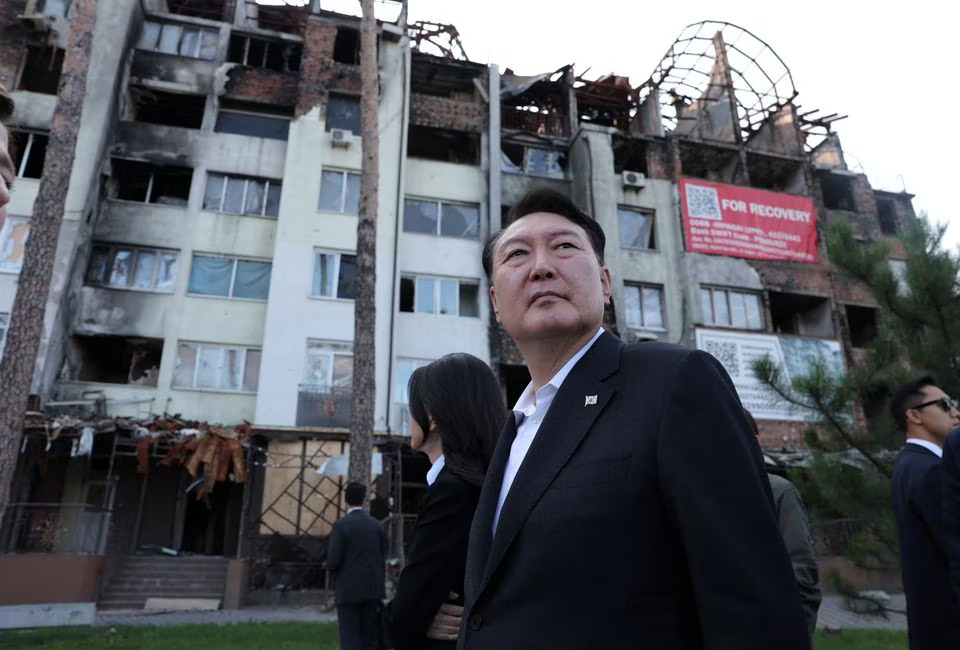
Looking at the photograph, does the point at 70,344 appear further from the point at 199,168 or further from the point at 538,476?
the point at 538,476

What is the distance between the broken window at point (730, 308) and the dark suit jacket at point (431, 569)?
68.9ft

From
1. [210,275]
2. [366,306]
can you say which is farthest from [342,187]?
[366,306]

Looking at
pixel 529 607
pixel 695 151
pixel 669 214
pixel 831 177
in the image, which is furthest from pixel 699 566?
pixel 831 177

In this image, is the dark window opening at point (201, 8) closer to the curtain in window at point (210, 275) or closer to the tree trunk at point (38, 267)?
the curtain in window at point (210, 275)

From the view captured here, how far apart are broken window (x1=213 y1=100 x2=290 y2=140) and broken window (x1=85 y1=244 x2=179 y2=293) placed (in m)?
5.33

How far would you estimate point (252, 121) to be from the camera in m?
21.9

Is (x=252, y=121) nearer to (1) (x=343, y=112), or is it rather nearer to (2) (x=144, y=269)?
(1) (x=343, y=112)

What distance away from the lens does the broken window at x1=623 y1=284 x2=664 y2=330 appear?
2188 cm

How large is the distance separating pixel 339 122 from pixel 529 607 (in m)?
22.8

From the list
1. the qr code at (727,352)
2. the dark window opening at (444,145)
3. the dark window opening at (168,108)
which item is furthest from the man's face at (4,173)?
the dark window opening at (168,108)

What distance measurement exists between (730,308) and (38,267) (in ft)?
67.9

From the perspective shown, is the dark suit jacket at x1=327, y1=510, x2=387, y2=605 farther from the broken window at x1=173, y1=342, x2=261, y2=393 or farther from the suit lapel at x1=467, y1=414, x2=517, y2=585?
the broken window at x1=173, y1=342, x2=261, y2=393

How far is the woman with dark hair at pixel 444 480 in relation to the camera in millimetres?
2254

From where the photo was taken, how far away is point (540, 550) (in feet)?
4.33
